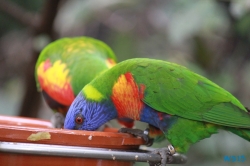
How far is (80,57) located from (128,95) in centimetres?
51

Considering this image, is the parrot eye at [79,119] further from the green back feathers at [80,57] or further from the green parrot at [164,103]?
the green back feathers at [80,57]

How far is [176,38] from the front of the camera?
1.99m

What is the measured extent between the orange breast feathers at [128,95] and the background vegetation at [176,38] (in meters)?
0.69

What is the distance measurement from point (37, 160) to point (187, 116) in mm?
609

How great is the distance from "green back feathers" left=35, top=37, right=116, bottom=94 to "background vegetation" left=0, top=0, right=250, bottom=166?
311 mm

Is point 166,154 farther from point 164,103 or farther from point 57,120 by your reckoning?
point 57,120

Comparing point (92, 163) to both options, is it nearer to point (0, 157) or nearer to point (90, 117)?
point (0, 157)

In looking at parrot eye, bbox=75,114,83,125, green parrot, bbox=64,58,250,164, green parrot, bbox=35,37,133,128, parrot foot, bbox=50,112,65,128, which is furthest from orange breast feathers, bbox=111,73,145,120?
parrot foot, bbox=50,112,65,128

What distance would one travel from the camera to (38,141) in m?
0.92

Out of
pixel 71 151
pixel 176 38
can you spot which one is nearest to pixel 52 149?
pixel 71 151

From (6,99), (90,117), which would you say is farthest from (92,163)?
(6,99)

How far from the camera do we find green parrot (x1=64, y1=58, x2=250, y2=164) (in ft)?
4.32

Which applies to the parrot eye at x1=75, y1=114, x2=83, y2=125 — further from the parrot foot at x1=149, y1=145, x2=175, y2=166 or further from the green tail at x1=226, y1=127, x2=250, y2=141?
the green tail at x1=226, y1=127, x2=250, y2=141

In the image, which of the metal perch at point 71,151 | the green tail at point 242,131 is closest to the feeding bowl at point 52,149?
the metal perch at point 71,151
